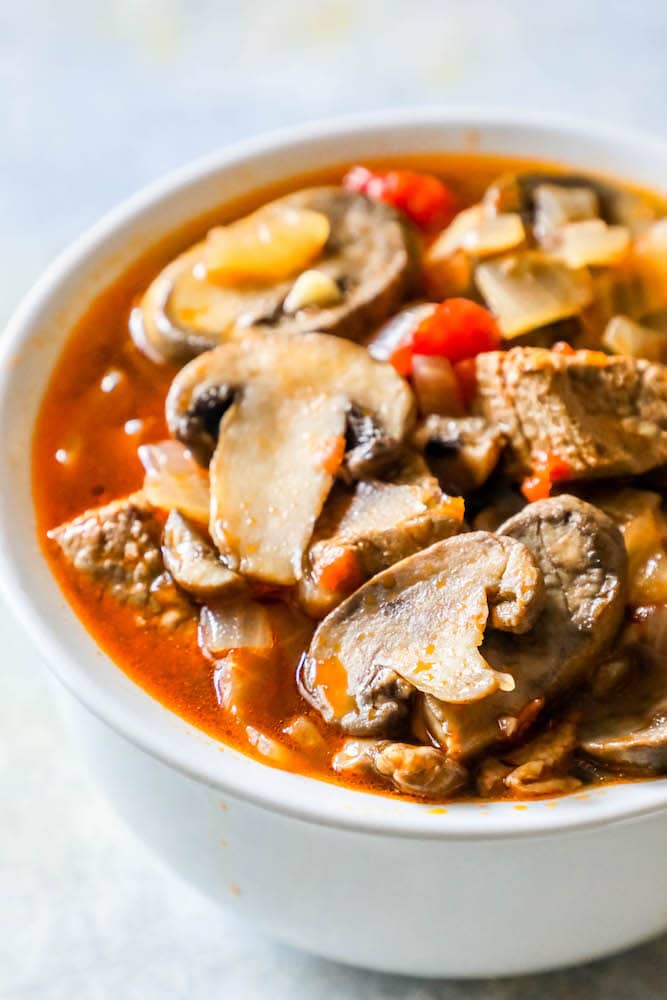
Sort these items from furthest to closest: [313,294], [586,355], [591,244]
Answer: [591,244], [313,294], [586,355]

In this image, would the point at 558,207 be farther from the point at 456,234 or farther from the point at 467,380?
the point at 467,380

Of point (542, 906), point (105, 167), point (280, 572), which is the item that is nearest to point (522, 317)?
point (280, 572)

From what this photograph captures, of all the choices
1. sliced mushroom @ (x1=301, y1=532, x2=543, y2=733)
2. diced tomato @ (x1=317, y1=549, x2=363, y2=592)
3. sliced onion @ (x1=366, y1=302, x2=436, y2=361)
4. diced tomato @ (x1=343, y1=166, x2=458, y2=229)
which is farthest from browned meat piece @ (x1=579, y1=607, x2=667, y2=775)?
diced tomato @ (x1=343, y1=166, x2=458, y2=229)

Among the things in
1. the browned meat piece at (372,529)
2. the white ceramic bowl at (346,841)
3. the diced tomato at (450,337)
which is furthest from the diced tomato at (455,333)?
the white ceramic bowl at (346,841)

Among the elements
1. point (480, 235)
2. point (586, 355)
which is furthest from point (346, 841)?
point (480, 235)

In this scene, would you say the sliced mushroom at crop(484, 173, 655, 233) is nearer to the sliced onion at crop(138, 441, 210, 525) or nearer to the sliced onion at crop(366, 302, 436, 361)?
the sliced onion at crop(366, 302, 436, 361)

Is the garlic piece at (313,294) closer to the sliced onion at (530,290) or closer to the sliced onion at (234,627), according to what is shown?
the sliced onion at (530,290)
